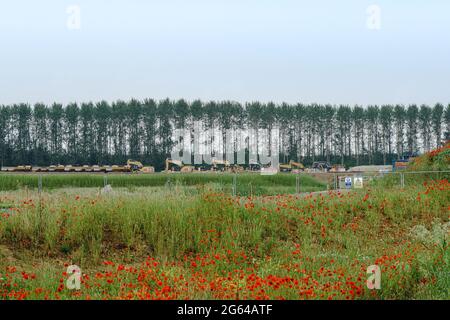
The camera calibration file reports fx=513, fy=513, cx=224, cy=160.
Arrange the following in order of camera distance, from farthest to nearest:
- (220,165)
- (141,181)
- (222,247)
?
(220,165)
(141,181)
(222,247)

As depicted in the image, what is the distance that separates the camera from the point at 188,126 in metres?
64.7

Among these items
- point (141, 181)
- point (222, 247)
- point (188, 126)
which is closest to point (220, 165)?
point (188, 126)

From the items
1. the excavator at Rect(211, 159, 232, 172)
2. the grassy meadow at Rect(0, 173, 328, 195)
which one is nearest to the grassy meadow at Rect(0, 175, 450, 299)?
the grassy meadow at Rect(0, 173, 328, 195)

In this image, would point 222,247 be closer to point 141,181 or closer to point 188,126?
point 141,181

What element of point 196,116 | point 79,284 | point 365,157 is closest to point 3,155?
point 196,116

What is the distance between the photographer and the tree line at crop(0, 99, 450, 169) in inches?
2397

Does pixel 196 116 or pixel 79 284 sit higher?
pixel 196 116

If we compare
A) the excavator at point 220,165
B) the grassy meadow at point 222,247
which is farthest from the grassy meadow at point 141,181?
the excavator at point 220,165

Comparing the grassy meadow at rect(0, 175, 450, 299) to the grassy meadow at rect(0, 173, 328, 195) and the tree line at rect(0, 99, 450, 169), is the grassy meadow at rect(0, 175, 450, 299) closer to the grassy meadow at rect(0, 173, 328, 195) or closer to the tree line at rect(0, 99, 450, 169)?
the grassy meadow at rect(0, 173, 328, 195)

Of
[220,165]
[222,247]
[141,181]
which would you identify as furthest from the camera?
[220,165]

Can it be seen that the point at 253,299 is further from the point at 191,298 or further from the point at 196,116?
the point at 196,116

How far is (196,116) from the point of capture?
64.5 metres

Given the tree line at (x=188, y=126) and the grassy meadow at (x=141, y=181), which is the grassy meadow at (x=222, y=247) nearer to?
the grassy meadow at (x=141, y=181)
